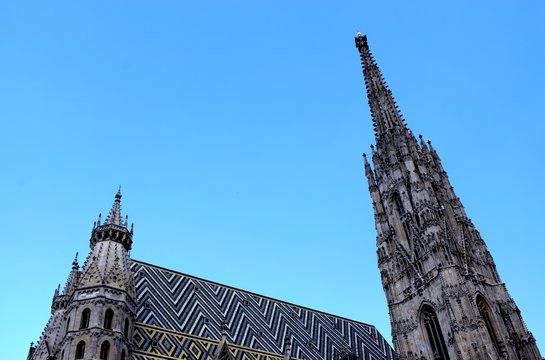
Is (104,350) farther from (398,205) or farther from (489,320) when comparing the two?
(398,205)

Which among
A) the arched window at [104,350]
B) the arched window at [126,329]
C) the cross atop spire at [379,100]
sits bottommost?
the arched window at [104,350]

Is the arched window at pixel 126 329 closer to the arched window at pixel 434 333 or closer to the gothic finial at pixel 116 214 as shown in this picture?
the gothic finial at pixel 116 214

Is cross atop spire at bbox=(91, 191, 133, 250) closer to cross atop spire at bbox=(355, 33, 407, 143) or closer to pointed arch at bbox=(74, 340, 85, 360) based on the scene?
pointed arch at bbox=(74, 340, 85, 360)

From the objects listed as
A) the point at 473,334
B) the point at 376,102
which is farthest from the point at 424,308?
the point at 376,102

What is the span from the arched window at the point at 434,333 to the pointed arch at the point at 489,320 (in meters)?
2.56

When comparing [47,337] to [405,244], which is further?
[405,244]

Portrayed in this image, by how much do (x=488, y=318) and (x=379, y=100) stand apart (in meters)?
20.5

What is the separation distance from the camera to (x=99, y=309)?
2533cm

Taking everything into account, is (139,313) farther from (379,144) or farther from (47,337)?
(379,144)

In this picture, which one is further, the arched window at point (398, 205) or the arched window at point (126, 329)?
the arched window at point (398, 205)

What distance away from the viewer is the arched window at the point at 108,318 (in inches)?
998

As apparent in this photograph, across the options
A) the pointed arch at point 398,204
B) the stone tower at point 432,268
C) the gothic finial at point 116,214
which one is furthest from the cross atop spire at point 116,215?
the pointed arch at point 398,204

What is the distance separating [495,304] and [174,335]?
18802mm

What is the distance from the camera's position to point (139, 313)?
1147 inches
